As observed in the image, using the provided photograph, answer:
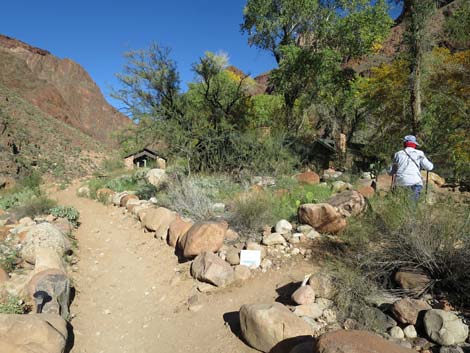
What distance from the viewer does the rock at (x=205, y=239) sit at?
516 centimetres

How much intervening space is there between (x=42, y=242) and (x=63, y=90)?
76.8 m

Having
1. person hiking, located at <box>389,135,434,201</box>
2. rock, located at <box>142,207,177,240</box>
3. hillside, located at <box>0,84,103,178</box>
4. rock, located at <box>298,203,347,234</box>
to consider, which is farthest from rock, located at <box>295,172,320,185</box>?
hillside, located at <box>0,84,103,178</box>

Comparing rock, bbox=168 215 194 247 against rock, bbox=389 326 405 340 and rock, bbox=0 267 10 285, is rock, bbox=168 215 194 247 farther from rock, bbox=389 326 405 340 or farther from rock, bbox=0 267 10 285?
rock, bbox=389 326 405 340

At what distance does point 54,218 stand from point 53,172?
55.4 feet

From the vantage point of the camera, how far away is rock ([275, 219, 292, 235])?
5.46 m

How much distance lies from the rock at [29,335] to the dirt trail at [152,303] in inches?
20.2

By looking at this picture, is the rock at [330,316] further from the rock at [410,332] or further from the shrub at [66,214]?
the shrub at [66,214]

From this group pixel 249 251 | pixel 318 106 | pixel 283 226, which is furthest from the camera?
pixel 318 106

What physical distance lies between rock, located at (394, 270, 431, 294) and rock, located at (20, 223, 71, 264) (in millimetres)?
4988

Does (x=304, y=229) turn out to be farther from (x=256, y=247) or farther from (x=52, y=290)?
(x=52, y=290)

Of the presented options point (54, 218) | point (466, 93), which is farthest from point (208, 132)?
point (466, 93)

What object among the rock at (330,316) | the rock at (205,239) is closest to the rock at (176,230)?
the rock at (205,239)

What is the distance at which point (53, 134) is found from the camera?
31.0 m

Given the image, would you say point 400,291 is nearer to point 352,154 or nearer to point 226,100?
point 226,100
